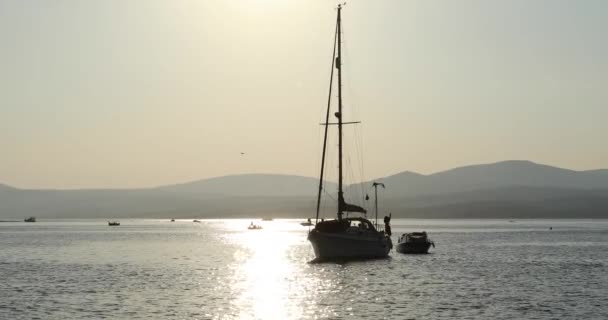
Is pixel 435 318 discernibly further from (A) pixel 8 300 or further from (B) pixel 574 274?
(B) pixel 574 274

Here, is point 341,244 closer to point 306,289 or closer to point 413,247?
point 306,289

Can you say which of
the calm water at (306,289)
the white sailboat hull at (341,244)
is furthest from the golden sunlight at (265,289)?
the white sailboat hull at (341,244)

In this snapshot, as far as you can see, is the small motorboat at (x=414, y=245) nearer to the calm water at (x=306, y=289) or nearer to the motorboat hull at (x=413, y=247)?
the motorboat hull at (x=413, y=247)

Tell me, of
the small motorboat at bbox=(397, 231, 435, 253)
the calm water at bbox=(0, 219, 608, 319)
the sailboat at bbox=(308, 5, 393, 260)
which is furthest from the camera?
A: the small motorboat at bbox=(397, 231, 435, 253)

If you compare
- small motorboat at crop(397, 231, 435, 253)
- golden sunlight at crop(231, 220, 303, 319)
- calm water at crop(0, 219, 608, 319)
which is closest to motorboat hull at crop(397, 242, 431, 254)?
small motorboat at crop(397, 231, 435, 253)

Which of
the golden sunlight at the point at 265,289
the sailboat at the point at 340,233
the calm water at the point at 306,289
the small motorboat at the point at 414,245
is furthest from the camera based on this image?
the small motorboat at the point at 414,245

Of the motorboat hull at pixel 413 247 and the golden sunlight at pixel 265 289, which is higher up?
the motorboat hull at pixel 413 247

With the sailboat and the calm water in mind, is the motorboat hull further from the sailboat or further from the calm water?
the sailboat

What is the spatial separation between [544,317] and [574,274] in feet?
107

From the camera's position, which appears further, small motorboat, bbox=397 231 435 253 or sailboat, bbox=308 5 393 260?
small motorboat, bbox=397 231 435 253

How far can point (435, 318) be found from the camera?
45.9 m

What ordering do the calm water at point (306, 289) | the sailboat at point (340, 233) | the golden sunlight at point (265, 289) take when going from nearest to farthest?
the golden sunlight at point (265, 289)
the calm water at point (306, 289)
the sailboat at point (340, 233)

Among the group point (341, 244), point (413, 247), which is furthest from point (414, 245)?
point (341, 244)

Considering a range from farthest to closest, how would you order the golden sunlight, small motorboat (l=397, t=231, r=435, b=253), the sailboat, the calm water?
small motorboat (l=397, t=231, r=435, b=253)
the sailboat
the calm water
the golden sunlight
